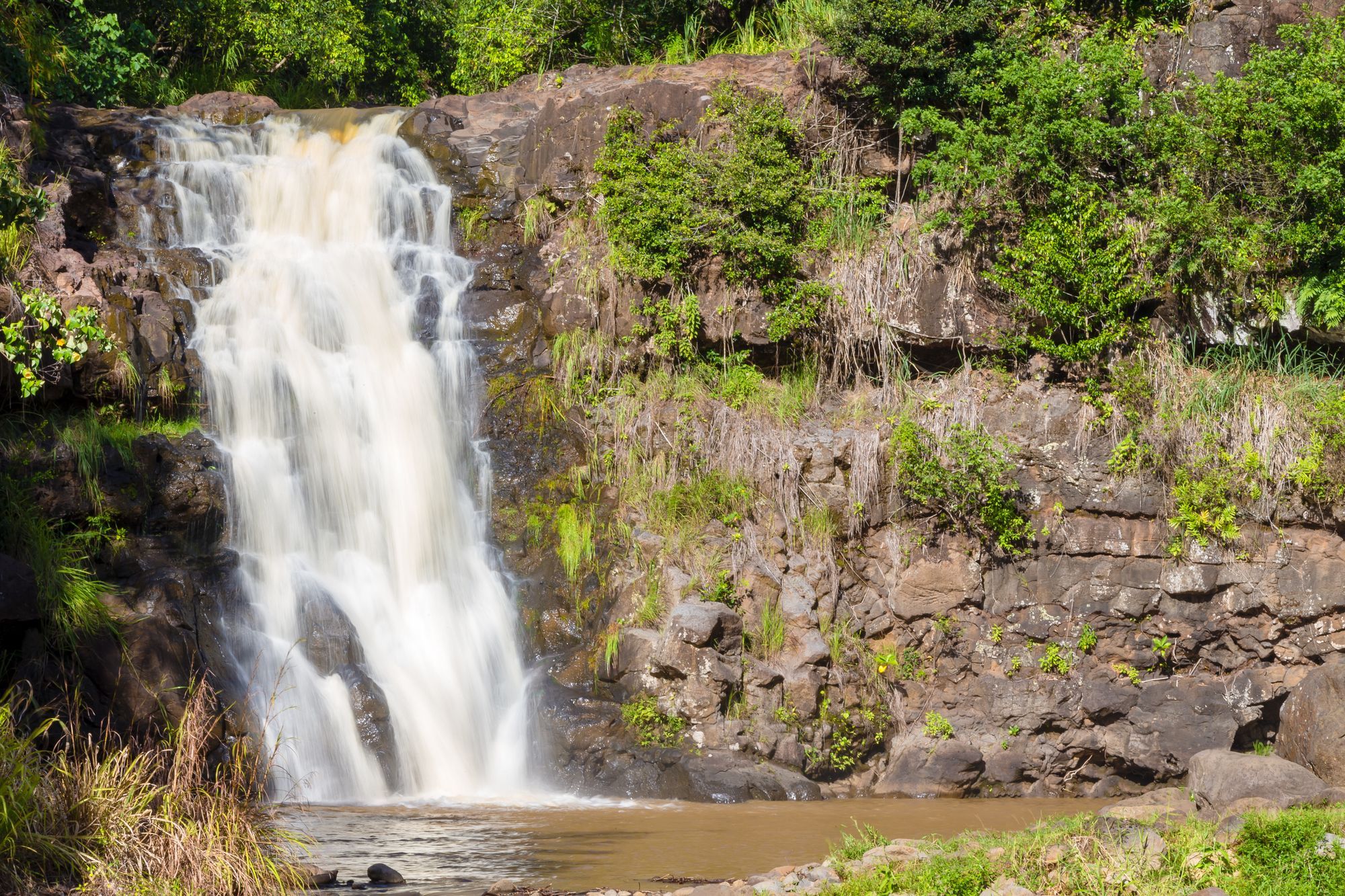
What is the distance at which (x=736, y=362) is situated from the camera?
14711 millimetres

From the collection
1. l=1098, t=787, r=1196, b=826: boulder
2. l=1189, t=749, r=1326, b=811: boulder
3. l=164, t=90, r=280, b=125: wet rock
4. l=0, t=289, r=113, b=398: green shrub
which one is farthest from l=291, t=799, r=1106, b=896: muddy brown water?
l=164, t=90, r=280, b=125: wet rock

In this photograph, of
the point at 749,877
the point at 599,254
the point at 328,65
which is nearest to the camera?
the point at 749,877

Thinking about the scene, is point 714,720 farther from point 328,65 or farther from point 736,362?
point 328,65

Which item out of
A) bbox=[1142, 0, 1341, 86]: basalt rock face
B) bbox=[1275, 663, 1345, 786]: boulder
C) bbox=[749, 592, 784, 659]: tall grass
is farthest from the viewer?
bbox=[1142, 0, 1341, 86]: basalt rock face

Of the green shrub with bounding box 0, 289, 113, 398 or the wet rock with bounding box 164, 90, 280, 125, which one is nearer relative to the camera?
the green shrub with bounding box 0, 289, 113, 398

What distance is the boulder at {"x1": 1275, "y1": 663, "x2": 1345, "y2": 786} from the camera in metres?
10.6

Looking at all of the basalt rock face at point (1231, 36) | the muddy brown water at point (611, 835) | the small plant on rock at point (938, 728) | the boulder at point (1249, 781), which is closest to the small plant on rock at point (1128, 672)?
the muddy brown water at point (611, 835)

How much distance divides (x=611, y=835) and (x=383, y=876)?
2.22 meters

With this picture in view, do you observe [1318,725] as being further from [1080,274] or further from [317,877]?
[317,877]

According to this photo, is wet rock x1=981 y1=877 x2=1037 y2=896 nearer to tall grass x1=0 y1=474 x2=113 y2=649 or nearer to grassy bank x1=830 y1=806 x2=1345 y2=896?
grassy bank x1=830 y1=806 x2=1345 y2=896

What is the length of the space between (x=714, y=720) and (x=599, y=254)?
6640mm

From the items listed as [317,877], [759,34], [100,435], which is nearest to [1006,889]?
[317,877]

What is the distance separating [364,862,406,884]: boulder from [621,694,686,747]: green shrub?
436cm

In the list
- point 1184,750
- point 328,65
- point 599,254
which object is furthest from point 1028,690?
point 328,65
